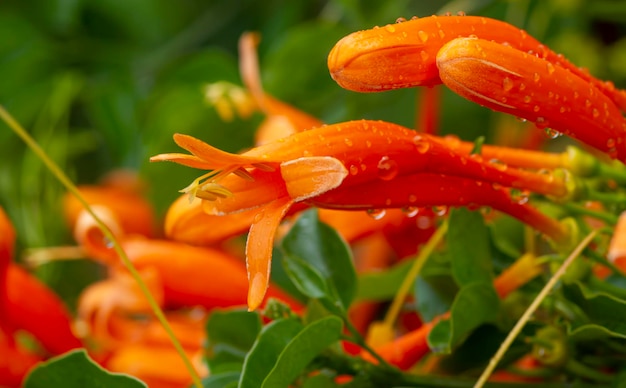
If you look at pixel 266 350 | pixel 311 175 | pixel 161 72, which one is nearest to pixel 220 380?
pixel 266 350

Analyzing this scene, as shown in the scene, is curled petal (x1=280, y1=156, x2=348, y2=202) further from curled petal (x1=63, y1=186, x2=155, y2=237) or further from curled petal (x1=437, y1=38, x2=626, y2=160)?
curled petal (x1=63, y1=186, x2=155, y2=237)

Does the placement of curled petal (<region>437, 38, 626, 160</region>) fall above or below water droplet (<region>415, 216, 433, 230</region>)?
above

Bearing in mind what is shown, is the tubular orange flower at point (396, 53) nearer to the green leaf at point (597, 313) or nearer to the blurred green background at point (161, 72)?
the green leaf at point (597, 313)

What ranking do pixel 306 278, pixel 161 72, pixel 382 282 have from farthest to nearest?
pixel 161 72, pixel 382 282, pixel 306 278

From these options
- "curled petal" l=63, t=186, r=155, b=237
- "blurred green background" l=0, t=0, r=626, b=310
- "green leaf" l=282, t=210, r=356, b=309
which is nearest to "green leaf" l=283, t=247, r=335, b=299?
"green leaf" l=282, t=210, r=356, b=309

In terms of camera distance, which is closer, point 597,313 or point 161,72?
point 597,313

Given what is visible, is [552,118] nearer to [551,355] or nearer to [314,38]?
[551,355]

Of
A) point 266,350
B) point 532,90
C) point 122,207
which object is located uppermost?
point 532,90

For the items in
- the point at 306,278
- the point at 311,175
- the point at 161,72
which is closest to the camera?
the point at 311,175

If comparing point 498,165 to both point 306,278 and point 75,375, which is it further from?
point 75,375
